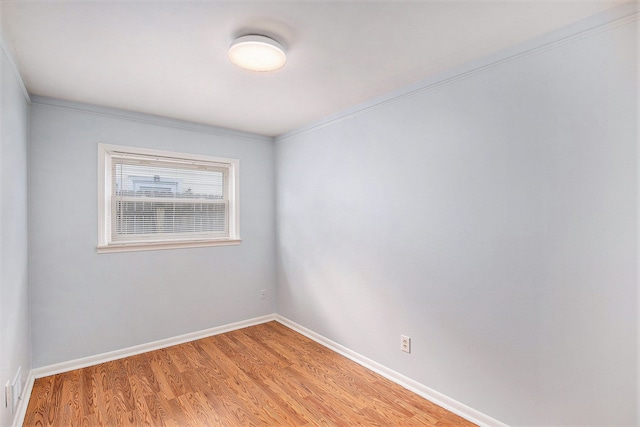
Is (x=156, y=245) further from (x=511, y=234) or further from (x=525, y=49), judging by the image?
(x=525, y=49)

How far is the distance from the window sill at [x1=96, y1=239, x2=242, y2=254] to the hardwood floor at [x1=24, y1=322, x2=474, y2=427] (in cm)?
104

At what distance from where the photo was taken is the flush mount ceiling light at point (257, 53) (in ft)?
5.67

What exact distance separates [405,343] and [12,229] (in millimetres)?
2849

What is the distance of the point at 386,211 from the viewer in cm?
263

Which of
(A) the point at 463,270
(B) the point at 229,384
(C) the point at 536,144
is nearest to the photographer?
(C) the point at 536,144

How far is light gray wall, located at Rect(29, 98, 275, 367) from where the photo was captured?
A: 2.64 meters

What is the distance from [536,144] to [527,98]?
282mm

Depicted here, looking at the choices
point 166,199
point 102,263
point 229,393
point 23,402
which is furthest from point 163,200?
point 229,393

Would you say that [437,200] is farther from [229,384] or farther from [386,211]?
[229,384]

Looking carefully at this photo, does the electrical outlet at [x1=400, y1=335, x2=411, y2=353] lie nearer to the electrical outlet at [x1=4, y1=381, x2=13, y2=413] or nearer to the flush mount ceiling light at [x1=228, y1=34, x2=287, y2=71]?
the flush mount ceiling light at [x1=228, y1=34, x2=287, y2=71]

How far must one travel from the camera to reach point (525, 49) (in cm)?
182

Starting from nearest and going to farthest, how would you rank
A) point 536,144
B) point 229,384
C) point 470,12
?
point 470,12 → point 536,144 → point 229,384

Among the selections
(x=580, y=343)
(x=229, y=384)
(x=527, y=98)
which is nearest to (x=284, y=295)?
(x=229, y=384)

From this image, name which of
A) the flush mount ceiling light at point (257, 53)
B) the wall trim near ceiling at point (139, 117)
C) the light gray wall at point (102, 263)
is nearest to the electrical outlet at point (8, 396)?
the light gray wall at point (102, 263)
